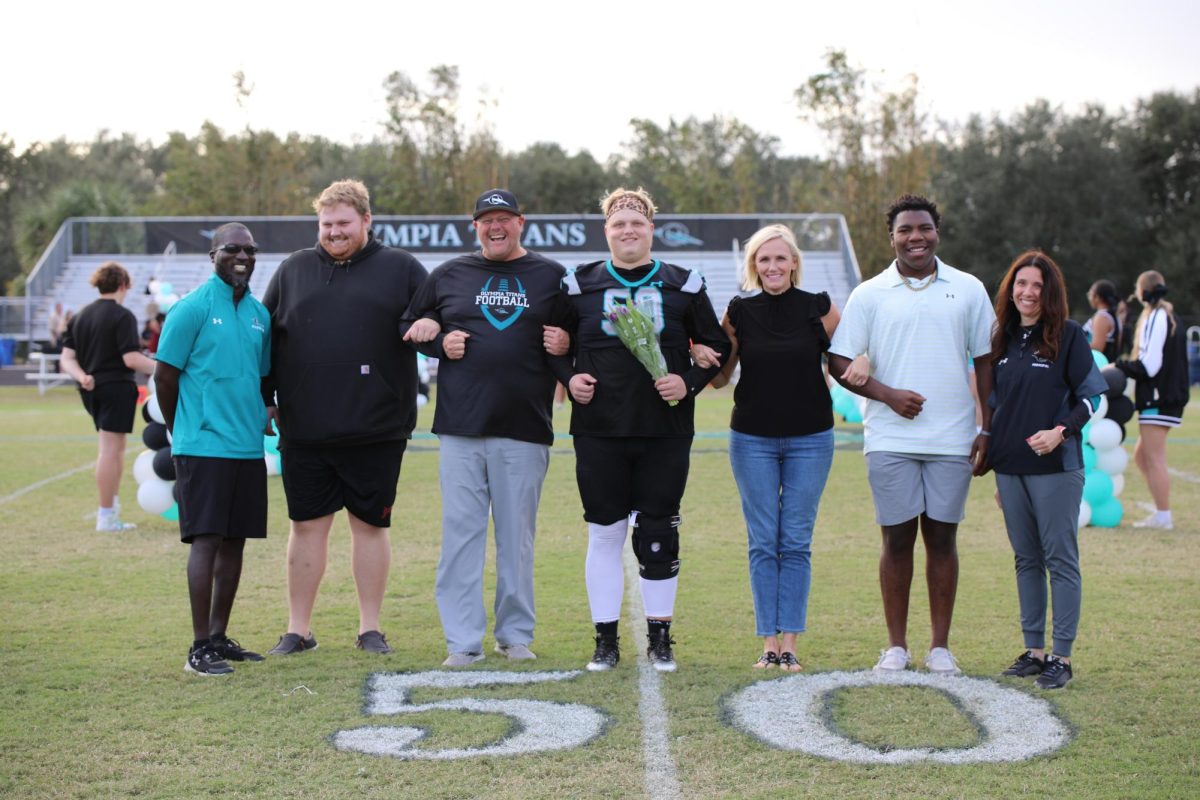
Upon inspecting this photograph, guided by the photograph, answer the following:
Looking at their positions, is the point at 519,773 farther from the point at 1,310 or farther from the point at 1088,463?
the point at 1,310

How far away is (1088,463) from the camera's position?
33.3ft

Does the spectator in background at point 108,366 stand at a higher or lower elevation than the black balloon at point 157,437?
higher

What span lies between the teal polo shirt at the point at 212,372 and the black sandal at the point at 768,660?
99.3 inches

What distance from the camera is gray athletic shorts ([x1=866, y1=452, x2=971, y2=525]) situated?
5781 mm

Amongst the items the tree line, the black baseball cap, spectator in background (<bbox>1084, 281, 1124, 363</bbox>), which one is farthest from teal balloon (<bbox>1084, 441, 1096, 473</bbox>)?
the tree line

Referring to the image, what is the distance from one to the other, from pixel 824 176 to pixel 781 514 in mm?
39628

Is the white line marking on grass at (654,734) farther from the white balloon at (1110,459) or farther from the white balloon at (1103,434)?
the white balloon at (1110,459)

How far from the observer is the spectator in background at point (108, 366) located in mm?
9828

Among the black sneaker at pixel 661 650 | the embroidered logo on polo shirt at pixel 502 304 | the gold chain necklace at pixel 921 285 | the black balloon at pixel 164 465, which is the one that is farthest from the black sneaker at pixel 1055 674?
the black balloon at pixel 164 465

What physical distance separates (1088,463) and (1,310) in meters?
32.9

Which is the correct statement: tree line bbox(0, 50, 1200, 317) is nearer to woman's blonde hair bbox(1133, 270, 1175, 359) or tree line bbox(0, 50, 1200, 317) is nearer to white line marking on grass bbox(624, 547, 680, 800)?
woman's blonde hair bbox(1133, 270, 1175, 359)

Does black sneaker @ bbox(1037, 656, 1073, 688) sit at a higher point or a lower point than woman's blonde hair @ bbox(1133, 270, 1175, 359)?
lower

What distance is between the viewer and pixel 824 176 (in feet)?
145

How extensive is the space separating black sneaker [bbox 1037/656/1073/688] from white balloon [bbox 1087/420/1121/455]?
16.6 feet
